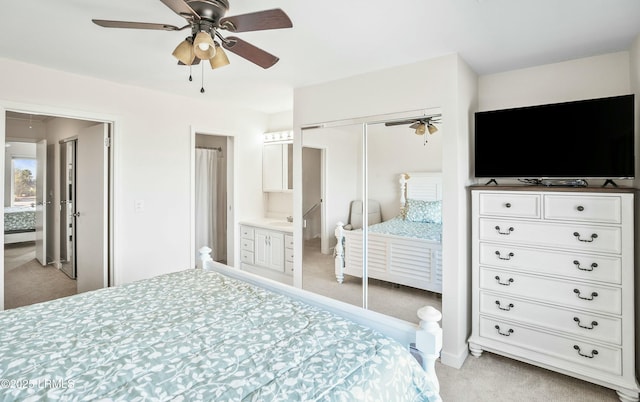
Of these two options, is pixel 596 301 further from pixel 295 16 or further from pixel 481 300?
pixel 295 16

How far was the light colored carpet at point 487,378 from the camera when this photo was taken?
2126mm

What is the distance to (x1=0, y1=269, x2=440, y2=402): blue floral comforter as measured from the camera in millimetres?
1048

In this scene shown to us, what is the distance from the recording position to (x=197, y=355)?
1.24 meters

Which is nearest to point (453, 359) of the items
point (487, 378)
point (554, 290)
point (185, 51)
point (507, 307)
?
point (487, 378)

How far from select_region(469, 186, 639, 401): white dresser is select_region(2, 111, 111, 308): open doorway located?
354 cm

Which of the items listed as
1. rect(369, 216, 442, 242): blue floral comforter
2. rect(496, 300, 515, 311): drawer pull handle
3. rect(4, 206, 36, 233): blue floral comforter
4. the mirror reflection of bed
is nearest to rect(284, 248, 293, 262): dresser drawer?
the mirror reflection of bed

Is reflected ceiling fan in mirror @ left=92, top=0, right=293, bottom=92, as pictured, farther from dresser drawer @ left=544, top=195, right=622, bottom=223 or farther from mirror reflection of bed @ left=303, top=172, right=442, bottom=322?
dresser drawer @ left=544, top=195, right=622, bottom=223

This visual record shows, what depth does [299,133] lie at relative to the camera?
3424 millimetres

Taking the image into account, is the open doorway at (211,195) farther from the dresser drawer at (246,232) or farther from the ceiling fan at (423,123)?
the ceiling fan at (423,123)

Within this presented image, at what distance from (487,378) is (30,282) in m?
5.36

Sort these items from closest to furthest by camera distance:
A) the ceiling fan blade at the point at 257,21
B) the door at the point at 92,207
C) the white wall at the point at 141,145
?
the ceiling fan blade at the point at 257,21 → the white wall at the point at 141,145 → the door at the point at 92,207

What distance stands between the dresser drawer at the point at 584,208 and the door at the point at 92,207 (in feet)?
12.8

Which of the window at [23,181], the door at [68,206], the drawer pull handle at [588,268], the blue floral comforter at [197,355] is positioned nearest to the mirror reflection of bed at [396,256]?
the drawer pull handle at [588,268]

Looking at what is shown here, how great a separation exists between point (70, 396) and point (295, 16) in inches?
79.6
